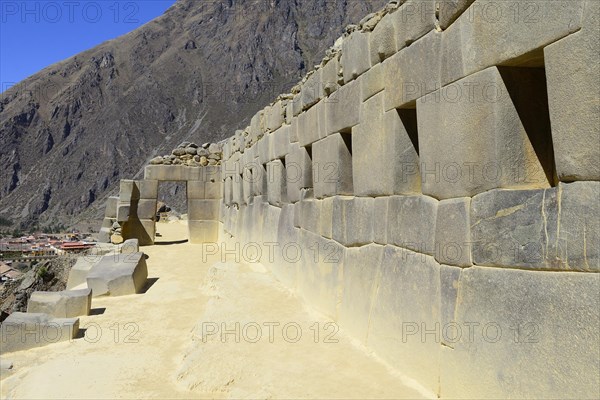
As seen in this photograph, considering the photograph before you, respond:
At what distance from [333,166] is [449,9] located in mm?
2314

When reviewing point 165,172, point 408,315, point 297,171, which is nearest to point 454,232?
point 408,315

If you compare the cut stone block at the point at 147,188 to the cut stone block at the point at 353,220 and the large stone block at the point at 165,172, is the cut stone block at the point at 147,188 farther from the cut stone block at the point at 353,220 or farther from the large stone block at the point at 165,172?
the cut stone block at the point at 353,220

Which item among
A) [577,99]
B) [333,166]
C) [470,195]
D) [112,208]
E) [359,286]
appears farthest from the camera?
[112,208]

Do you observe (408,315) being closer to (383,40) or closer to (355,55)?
(383,40)

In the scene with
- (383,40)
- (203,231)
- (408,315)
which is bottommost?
(408,315)

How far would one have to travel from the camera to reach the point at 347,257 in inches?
184

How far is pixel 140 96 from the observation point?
7350cm

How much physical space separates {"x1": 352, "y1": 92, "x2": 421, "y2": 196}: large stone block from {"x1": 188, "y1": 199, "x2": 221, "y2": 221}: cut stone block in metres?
10.5

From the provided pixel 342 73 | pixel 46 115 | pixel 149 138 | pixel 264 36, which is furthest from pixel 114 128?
pixel 342 73

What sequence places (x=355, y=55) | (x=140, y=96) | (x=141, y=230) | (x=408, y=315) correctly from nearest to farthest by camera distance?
1. (x=408, y=315)
2. (x=355, y=55)
3. (x=141, y=230)
4. (x=140, y=96)

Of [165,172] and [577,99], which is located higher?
[165,172]

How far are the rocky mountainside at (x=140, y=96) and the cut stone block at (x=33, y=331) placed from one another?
175 feet

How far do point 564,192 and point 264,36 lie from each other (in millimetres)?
74160

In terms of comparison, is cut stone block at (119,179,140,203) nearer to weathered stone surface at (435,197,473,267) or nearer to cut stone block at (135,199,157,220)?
cut stone block at (135,199,157,220)
